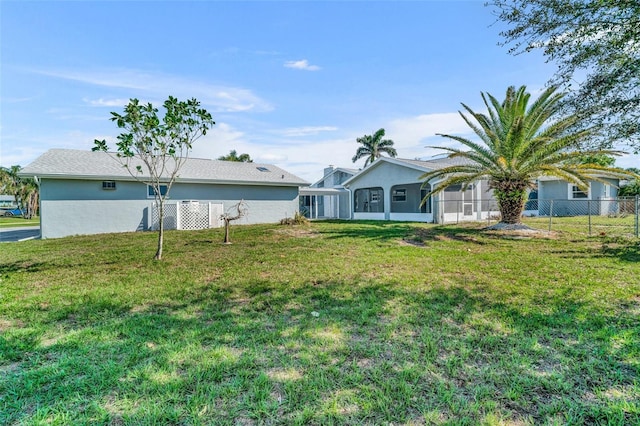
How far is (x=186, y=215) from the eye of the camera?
16.6m

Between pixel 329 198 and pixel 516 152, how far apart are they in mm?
17920

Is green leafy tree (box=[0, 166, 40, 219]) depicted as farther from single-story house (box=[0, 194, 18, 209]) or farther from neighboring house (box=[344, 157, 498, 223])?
neighboring house (box=[344, 157, 498, 223])

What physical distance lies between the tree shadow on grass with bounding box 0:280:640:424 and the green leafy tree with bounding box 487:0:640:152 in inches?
149

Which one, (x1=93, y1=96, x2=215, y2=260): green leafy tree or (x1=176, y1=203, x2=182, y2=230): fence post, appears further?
(x1=176, y1=203, x2=182, y2=230): fence post

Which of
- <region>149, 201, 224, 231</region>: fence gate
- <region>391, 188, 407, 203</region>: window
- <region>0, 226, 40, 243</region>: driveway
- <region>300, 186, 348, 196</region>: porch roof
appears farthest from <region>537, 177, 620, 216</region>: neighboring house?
<region>0, 226, 40, 243</region>: driveway

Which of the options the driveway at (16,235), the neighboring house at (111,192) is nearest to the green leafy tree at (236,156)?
the neighboring house at (111,192)

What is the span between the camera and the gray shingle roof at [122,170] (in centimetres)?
1440

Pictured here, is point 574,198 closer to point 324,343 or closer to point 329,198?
point 329,198

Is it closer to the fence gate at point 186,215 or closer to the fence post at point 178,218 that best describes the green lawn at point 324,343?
the fence post at point 178,218

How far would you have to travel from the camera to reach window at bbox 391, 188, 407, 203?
20.9 m

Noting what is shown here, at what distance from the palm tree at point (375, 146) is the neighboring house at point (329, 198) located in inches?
358

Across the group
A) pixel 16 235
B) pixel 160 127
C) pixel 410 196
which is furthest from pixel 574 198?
pixel 16 235

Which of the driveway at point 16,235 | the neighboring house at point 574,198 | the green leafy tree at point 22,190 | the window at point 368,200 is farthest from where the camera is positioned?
the green leafy tree at point 22,190

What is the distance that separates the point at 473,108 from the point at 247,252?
10203mm
